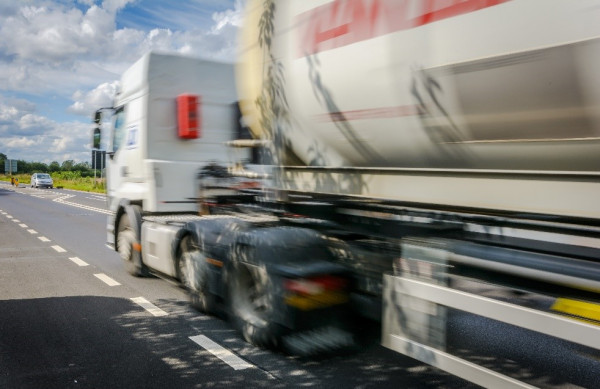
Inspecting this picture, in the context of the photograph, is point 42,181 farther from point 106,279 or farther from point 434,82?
point 434,82

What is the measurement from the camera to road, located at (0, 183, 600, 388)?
12.4 ft

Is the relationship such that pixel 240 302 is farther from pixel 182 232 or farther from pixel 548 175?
pixel 548 175

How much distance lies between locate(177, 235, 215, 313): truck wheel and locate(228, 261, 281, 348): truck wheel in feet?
2.09

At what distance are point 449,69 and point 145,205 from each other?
4.97m

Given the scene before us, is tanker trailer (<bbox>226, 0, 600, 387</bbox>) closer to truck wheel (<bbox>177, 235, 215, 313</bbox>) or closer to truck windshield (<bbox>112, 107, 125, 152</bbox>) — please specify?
truck wheel (<bbox>177, 235, 215, 313</bbox>)

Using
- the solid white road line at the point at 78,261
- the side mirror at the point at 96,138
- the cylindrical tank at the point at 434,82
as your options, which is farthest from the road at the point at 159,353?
the side mirror at the point at 96,138

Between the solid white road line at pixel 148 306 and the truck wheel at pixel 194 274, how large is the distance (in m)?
0.35

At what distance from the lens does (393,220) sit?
3.60 metres

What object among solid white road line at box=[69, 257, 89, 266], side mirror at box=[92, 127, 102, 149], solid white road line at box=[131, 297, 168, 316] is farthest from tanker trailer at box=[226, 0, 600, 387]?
solid white road line at box=[69, 257, 89, 266]

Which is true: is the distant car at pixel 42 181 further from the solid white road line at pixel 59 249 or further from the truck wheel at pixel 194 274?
the truck wheel at pixel 194 274

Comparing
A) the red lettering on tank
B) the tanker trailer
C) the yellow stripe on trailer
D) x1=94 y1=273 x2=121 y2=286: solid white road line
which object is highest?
the red lettering on tank

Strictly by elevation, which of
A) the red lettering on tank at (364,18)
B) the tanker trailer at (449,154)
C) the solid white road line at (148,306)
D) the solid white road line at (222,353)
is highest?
the red lettering on tank at (364,18)

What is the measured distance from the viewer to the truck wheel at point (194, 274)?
5262 mm

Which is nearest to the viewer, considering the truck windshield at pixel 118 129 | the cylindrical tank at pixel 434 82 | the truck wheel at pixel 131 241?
the cylindrical tank at pixel 434 82
